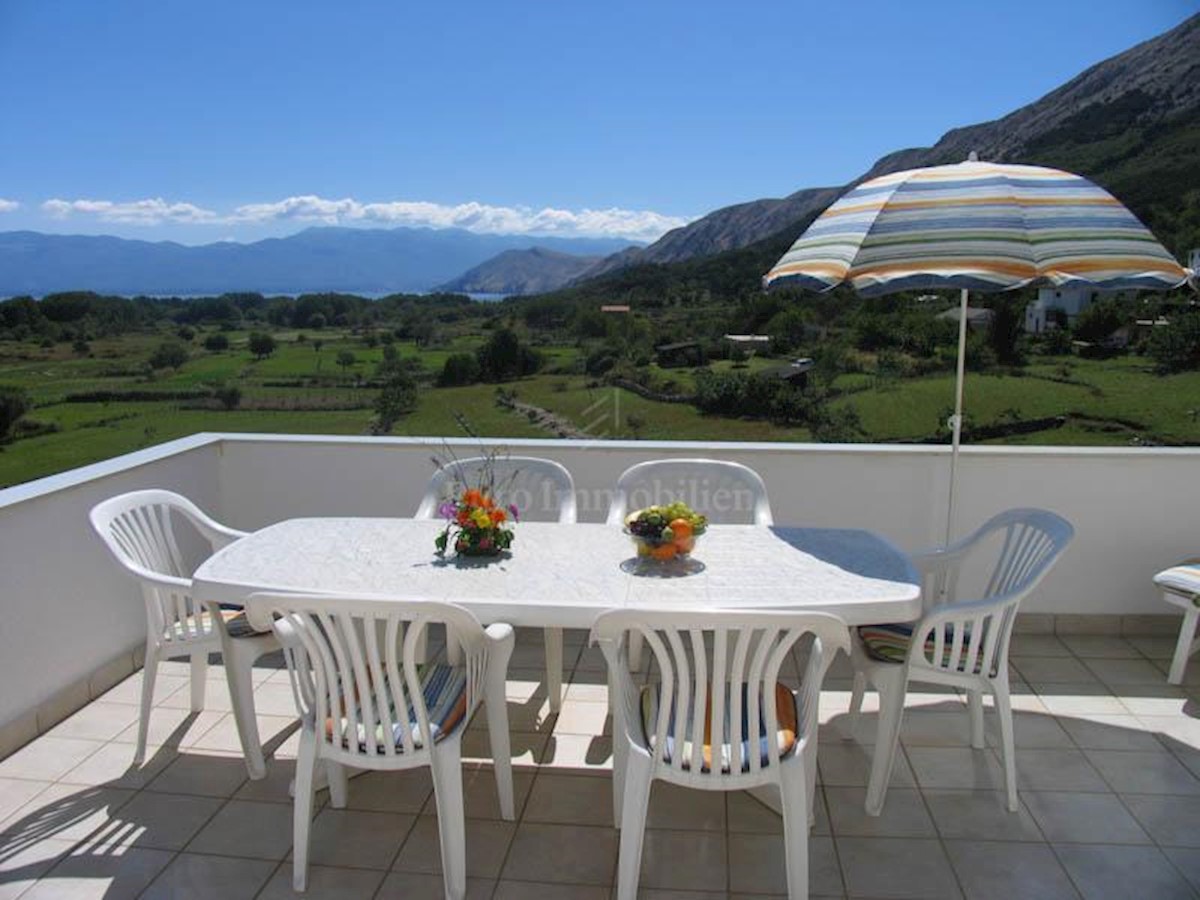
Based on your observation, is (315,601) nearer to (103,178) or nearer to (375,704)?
(375,704)

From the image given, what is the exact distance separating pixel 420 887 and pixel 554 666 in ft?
3.22

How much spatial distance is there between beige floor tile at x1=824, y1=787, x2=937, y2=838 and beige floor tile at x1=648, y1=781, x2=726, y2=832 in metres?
0.32

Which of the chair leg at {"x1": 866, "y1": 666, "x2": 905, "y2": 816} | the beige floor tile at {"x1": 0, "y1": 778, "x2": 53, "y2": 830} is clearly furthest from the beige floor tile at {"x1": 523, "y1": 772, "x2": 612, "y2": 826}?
the beige floor tile at {"x1": 0, "y1": 778, "x2": 53, "y2": 830}

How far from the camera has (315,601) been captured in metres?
1.83

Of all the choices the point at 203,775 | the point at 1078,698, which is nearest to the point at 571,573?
the point at 203,775

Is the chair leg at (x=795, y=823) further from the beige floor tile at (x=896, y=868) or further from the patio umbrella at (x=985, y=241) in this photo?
the patio umbrella at (x=985, y=241)

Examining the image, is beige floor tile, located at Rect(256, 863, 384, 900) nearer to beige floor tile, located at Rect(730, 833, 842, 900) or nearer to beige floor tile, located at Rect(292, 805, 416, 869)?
beige floor tile, located at Rect(292, 805, 416, 869)

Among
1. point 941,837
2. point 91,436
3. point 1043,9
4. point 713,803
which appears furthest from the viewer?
point 91,436

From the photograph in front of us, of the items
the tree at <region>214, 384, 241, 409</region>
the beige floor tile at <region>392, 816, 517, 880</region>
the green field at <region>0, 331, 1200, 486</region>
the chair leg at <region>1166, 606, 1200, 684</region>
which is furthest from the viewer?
the tree at <region>214, 384, 241, 409</region>

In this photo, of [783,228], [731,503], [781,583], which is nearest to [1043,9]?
[783,228]

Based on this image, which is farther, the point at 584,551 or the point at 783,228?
the point at 783,228

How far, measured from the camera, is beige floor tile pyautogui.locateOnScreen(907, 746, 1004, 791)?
2.50m

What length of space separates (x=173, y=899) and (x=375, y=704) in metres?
0.66

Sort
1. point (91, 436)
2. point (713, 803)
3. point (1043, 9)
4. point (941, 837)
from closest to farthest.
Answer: point (941, 837) → point (713, 803) → point (1043, 9) → point (91, 436)
